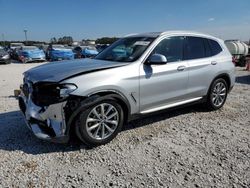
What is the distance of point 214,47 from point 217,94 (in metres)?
1.03

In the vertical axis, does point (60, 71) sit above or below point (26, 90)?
above

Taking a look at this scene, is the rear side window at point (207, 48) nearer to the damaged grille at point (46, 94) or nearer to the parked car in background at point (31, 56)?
the damaged grille at point (46, 94)

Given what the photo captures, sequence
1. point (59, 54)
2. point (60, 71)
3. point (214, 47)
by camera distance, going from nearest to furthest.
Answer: point (60, 71)
point (214, 47)
point (59, 54)

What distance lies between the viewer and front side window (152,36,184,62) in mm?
4834

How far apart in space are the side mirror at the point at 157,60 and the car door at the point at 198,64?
3.12 feet

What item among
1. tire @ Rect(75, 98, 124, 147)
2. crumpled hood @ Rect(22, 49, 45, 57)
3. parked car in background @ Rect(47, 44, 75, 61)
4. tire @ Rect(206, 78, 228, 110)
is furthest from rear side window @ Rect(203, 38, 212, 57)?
crumpled hood @ Rect(22, 49, 45, 57)

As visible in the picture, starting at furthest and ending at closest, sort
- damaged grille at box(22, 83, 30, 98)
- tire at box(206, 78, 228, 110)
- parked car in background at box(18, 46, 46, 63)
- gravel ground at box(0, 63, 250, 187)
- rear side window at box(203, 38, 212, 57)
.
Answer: parked car in background at box(18, 46, 46, 63) < tire at box(206, 78, 228, 110) < rear side window at box(203, 38, 212, 57) < damaged grille at box(22, 83, 30, 98) < gravel ground at box(0, 63, 250, 187)

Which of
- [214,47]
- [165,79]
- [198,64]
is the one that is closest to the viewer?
[165,79]

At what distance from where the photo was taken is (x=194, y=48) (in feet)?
17.9

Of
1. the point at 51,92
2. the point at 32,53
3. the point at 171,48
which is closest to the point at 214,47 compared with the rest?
the point at 171,48

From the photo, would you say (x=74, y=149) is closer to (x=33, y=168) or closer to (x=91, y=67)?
(x=33, y=168)

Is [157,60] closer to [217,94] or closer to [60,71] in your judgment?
[60,71]

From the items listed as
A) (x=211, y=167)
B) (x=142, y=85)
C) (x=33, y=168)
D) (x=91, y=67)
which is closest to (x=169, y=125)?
(x=142, y=85)

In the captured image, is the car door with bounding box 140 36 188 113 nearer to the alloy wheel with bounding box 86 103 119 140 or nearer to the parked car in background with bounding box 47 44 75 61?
the alloy wheel with bounding box 86 103 119 140
